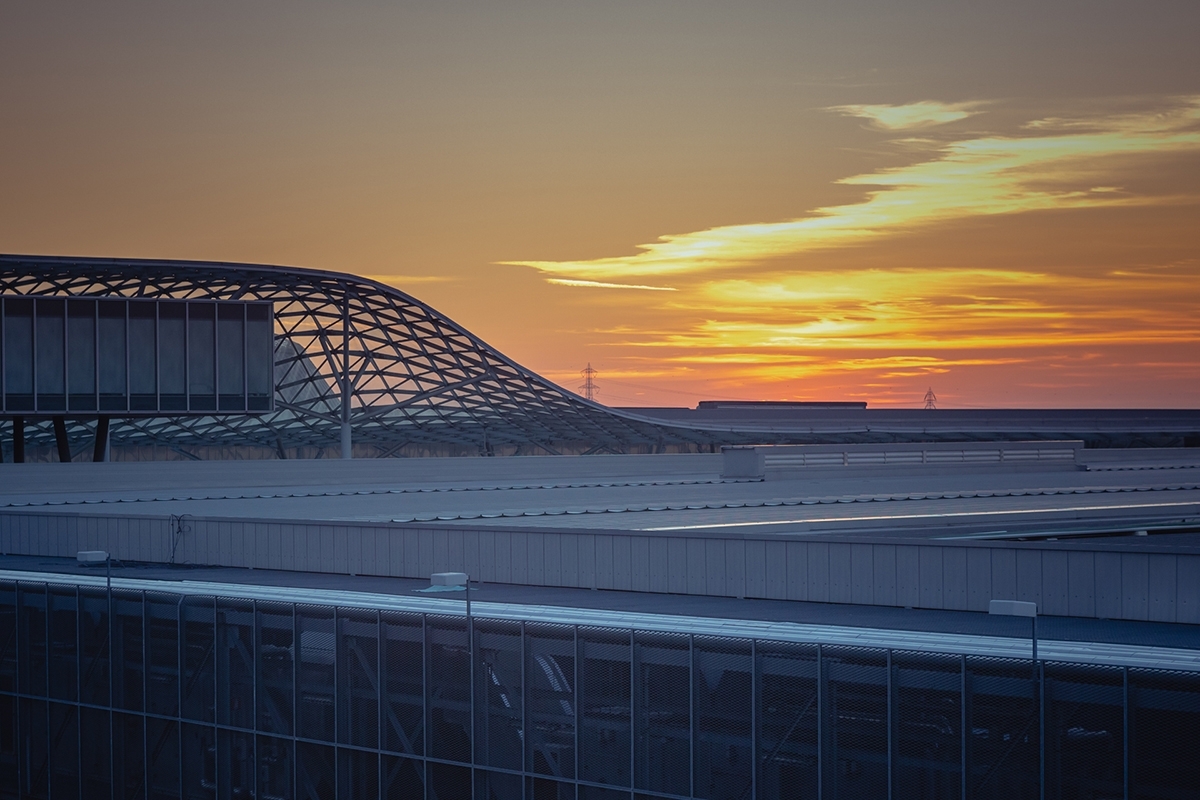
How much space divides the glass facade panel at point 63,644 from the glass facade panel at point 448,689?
31.5 ft

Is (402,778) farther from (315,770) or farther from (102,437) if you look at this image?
(102,437)

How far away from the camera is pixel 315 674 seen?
24047 mm

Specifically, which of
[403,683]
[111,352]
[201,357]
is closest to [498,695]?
[403,683]

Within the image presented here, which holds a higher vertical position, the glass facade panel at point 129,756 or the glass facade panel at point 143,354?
the glass facade panel at point 143,354

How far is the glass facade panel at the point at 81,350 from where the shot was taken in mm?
63812

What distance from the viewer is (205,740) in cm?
2562

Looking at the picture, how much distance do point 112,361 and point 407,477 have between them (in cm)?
1930

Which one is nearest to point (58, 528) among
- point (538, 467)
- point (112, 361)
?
point (538, 467)

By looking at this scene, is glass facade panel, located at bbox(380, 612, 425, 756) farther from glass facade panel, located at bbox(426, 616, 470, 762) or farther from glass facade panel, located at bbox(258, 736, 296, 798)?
glass facade panel, located at bbox(258, 736, 296, 798)

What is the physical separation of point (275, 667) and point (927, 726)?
12091 millimetres

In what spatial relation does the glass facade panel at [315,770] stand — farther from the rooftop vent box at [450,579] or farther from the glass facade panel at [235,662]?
the rooftop vent box at [450,579]

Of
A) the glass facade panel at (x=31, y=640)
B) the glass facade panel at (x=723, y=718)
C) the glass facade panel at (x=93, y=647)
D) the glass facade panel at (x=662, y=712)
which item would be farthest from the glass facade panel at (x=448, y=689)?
the glass facade panel at (x=31, y=640)

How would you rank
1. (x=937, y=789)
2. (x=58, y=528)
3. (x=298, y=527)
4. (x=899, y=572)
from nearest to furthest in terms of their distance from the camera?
1. (x=937, y=789)
2. (x=899, y=572)
3. (x=298, y=527)
4. (x=58, y=528)

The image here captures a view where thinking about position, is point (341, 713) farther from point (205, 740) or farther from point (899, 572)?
point (899, 572)
